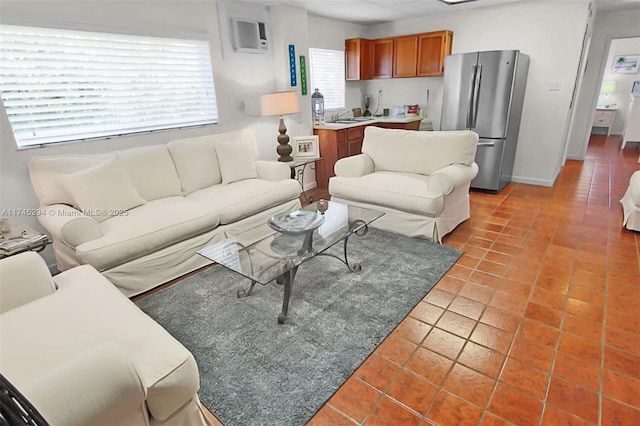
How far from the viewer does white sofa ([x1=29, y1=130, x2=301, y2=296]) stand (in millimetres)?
2219

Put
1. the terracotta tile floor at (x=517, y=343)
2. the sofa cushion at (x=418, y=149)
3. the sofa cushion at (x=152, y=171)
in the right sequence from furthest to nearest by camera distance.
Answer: the sofa cushion at (x=418, y=149) → the sofa cushion at (x=152, y=171) → the terracotta tile floor at (x=517, y=343)

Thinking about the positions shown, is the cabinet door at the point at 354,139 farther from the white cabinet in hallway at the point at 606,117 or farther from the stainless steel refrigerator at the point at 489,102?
the white cabinet in hallway at the point at 606,117

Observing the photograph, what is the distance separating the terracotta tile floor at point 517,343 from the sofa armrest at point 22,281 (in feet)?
4.68

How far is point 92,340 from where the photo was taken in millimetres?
1272

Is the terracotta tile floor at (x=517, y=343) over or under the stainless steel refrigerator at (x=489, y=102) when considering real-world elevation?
under

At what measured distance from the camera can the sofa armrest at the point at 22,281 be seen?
4.92 ft

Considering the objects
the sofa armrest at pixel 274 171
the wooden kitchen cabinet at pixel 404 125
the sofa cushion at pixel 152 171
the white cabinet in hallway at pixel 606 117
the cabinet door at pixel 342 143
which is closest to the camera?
the sofa cushion at pixel 152 171

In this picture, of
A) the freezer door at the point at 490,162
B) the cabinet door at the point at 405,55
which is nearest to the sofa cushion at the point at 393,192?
the freezer door at the point at 490,162

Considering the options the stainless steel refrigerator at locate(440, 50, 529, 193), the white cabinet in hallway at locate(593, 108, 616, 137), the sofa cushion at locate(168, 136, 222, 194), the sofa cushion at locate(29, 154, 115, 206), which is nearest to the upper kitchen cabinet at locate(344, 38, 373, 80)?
the stainless steel refrigerator at locate(440, 50, 529, 193)

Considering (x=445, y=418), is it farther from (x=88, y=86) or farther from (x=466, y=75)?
(x=466, y=75)

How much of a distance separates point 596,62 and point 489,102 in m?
2.91

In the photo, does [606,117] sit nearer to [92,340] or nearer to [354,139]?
[354,139]

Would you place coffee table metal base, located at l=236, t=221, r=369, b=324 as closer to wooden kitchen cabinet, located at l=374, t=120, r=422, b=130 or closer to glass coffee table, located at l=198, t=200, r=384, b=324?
glass coffee table, located at l=198, t=200, r=384, b=324

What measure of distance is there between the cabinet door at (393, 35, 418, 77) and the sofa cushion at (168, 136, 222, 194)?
331 centimetres
